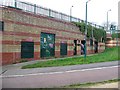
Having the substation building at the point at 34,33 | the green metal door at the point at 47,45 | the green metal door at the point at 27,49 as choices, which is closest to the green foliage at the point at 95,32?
the substation building at the point at 34,33

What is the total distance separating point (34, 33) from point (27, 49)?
1982mm

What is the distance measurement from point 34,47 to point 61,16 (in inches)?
352

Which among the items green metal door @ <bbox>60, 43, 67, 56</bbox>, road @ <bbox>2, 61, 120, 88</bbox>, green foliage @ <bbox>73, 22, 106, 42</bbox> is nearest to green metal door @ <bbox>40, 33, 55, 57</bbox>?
green metal door @ <bbox>60, 43, 67, 56</bbox>

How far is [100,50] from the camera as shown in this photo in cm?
5062

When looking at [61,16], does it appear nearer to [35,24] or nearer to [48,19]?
[48,19]

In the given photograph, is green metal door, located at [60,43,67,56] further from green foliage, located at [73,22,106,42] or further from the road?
the road

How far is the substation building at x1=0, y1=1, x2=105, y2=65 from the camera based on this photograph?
24.1 metres

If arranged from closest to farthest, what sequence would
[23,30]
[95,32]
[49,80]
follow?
[49,80] → [23,30] → [95,32]

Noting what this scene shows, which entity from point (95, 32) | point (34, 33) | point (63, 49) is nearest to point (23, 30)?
point (34, 33)

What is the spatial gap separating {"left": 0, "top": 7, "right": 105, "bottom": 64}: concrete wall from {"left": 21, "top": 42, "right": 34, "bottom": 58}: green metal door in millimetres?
520

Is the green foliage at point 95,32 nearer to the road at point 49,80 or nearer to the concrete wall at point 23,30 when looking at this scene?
the concrete wall at point 23,30

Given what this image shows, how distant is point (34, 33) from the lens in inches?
1110

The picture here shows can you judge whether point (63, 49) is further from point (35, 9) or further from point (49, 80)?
point (49, 80)

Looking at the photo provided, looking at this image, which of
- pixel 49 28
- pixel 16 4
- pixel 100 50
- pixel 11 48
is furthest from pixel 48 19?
pixel 100 50
